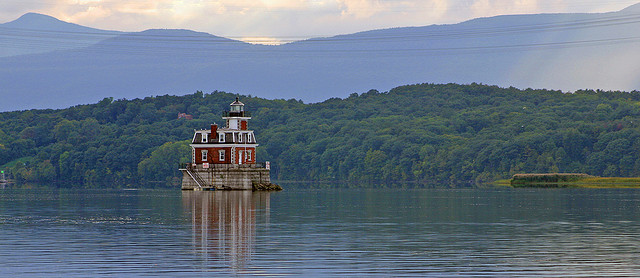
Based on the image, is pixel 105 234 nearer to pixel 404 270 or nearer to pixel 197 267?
pixel 197 267

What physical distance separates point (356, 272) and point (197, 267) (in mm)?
5795

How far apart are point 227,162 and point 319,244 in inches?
3793

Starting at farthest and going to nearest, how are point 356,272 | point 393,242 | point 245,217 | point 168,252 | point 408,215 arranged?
1. point 408,215
2. point 245,217
3. point 393,242
4. point 168,252
5. point 356,272

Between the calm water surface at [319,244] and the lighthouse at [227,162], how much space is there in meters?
63.6

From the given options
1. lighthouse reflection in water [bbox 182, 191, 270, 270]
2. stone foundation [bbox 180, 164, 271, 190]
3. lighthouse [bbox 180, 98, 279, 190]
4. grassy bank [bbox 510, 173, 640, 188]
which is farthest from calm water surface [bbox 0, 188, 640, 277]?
grassy bank [bbox 510, 173, 640, 188]

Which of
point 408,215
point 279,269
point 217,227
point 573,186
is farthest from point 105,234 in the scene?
point 573,186

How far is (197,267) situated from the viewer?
3766 centimetres

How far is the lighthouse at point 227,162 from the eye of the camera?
141375 mm

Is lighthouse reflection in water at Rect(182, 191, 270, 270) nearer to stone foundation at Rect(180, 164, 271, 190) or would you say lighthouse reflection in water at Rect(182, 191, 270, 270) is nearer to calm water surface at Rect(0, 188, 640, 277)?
calm water surface at Rect(0, 188, 640, 277)

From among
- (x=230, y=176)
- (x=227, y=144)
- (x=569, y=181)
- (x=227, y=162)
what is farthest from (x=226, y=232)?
(x=569, y=181)

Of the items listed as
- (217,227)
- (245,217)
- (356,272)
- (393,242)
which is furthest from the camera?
(245,217)

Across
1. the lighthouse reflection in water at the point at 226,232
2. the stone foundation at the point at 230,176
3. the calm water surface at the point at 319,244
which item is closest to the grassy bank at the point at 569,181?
the stone foundation at the point at 230,176

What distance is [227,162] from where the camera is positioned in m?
143

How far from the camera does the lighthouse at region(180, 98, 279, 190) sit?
141m
